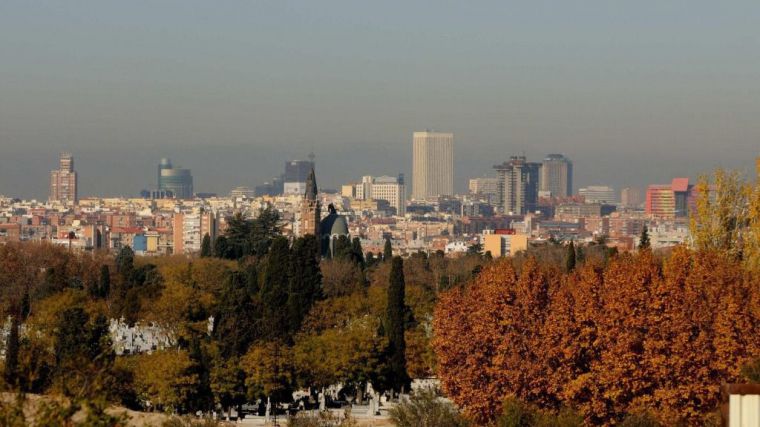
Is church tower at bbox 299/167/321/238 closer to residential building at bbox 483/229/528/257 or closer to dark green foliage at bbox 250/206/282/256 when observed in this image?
dark green foliage at bbox 250/206/282/256

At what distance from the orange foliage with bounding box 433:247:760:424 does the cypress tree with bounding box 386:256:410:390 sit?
831 centimetres

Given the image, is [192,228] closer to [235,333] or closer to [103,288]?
[103,288]

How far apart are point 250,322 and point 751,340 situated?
1686 cm

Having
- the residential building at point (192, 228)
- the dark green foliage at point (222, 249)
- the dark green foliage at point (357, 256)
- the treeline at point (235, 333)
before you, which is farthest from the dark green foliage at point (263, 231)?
the residential building at point (192, 228)

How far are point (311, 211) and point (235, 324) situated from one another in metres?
80.9

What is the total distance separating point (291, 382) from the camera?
145ft

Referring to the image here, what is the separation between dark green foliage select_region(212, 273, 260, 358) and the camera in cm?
4488

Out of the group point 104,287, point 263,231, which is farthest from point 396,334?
point 263,231

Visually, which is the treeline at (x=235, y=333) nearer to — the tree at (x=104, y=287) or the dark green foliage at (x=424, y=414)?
the tree at (x=104, y=287)

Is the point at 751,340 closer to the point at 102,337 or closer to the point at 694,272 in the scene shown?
the point at 694,272

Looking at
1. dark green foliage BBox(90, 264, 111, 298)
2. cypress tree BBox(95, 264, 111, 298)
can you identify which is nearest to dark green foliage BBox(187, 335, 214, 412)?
dark green foliage BBox(90, 264, 111, 298)

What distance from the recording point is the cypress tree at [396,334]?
4644cm

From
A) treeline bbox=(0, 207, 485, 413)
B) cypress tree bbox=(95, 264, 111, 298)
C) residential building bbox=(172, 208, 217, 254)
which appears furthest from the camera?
residential building bbox=(172, 208, 217, 254)

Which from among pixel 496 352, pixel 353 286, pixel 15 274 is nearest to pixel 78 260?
pixel 15 274
